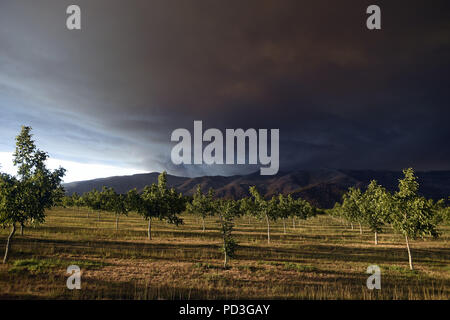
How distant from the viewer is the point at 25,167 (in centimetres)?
2284

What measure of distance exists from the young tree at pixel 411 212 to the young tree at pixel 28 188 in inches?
1573

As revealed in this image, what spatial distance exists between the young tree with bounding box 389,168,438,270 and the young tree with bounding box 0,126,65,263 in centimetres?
3996

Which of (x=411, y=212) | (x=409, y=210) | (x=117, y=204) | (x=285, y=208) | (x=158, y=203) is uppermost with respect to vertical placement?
(x=409, y=210)

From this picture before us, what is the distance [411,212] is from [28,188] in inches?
1666

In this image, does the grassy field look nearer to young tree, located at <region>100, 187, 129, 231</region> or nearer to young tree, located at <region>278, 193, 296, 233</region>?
young tree, located at <region>100, 187, 129, 231</region>

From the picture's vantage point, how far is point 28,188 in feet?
70.1

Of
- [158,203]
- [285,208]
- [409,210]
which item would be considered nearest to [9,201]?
[158,203]

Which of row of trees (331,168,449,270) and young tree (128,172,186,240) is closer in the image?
row of trees (331,168,449,270)

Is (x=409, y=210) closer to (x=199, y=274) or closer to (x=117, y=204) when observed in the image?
(x=199, y=274)

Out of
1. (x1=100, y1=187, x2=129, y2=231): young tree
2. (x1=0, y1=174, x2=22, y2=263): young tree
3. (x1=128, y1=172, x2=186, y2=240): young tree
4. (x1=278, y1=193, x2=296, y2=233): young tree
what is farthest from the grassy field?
(x1=278, y1=193, x2=296, y2=233): young tree

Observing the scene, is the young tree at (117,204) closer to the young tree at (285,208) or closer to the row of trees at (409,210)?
the young tree at (285,208)

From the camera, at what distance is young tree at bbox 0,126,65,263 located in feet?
67.9

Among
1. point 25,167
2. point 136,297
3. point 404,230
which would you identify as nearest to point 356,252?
point 404,230
